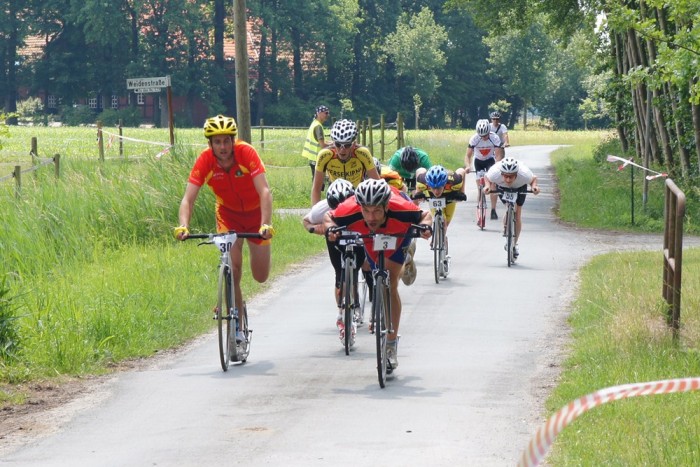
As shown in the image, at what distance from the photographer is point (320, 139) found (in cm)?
2434

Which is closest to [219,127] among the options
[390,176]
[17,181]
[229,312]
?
[229,312]

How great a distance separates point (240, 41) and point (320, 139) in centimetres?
407

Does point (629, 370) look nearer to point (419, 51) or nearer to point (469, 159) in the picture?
point (469, 159)

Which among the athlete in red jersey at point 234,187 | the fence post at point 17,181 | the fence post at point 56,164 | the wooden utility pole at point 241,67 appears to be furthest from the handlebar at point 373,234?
the fence post at point 56,164

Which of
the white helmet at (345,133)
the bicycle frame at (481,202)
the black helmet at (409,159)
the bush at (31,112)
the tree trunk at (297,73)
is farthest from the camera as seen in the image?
the tree trunk at (297,73)

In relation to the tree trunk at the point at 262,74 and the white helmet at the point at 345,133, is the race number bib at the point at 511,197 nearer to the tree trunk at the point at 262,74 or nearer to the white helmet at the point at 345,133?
the white helmet at the point at 345,133

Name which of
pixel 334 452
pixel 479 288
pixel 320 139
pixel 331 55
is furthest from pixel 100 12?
pixel 334 452

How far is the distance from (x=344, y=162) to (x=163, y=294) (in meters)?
2.58

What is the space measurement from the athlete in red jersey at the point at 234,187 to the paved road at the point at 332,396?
968 mm

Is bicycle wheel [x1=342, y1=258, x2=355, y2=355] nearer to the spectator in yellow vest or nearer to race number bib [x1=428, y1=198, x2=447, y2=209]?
race number bib [x1=428, y1=198, x2=447, y2=209]

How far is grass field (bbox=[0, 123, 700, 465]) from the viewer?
8.21 metres

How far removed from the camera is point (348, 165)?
40.8ft

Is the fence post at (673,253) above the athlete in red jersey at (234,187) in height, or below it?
below

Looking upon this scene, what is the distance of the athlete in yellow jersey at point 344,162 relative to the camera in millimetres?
11812
